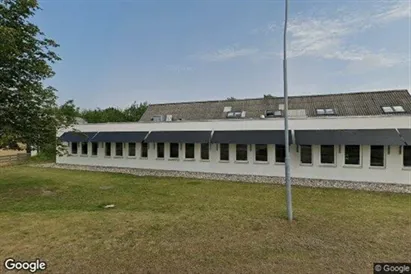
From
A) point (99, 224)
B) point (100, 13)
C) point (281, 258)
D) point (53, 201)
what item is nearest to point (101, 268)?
point (99, 224)

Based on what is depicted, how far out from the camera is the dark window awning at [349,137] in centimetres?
1585

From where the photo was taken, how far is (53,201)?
11938 mm

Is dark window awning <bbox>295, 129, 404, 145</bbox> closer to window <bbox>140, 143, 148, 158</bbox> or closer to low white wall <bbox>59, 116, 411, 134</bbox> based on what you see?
low white wall <bbox>59, 116, 411, 134</bbox>

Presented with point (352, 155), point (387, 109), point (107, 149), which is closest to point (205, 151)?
point (107, 149)

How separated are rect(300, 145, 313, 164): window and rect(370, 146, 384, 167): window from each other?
138 inches

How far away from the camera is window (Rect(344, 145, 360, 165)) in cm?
1714

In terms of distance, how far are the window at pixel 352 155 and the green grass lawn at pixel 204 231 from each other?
366cm

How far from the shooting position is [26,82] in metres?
13.6

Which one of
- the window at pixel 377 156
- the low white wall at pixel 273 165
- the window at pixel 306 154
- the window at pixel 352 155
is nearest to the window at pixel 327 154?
the low white wall at pixel 273 165

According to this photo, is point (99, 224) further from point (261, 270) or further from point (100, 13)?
point (100, 13)

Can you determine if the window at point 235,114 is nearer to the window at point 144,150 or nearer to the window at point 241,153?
the window at point 241,153

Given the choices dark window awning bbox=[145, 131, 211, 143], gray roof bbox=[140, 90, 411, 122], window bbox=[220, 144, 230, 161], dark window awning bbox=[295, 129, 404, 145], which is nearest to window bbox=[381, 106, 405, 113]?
gray roof bbox=[140, 90, 411, 122]

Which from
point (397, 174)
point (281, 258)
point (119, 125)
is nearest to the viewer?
point (281, 258)

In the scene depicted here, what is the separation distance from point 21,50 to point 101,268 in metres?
11.9
